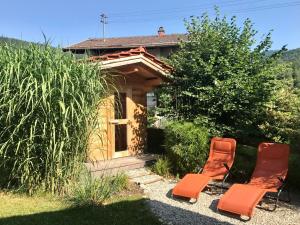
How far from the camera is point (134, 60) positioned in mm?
10320

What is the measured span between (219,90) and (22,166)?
17.9 feet

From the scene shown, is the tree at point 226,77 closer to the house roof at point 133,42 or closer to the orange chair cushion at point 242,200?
the orange chair cushion at point 242,200

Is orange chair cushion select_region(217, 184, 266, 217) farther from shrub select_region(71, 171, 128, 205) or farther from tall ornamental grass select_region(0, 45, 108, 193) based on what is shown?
tall ornamental grass select_region(0, 45, 108, 193)

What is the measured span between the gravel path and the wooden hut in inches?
128

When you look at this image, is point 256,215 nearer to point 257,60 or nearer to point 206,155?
point 206,155

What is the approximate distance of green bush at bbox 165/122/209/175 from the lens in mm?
9164

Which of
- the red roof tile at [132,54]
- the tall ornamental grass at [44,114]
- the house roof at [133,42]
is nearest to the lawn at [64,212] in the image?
the tall ornamental grass at [44,114]

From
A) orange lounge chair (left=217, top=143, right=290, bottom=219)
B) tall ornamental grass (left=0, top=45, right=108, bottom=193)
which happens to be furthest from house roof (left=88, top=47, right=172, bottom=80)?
orange lounge chair (left=217, top=143, right=290, bottom=219)

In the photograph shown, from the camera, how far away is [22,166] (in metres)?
7.20

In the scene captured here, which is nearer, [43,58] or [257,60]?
[43,58]

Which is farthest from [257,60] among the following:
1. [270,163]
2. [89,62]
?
[89,62]

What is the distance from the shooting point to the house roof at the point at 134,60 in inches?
373

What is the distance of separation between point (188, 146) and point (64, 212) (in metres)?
3.85

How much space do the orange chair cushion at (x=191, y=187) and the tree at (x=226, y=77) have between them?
7.94ft
